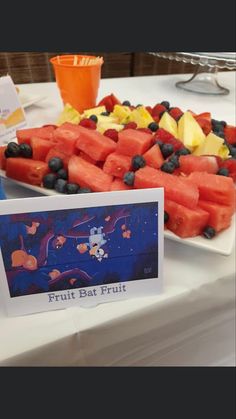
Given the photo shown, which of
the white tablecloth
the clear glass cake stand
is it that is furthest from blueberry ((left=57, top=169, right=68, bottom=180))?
the clear glass cake stand

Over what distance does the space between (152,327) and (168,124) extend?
0.57 m

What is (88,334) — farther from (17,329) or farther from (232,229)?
(232,229)

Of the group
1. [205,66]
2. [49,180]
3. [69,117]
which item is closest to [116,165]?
[49,180]

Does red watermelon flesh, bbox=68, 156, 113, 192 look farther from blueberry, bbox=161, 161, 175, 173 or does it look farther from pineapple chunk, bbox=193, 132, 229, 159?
pineapple chunk, bbox=193, 132, 229, 159

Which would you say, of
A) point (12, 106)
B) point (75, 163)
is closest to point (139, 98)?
point (12, 106)

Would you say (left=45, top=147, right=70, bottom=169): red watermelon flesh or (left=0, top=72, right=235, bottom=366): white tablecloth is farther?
(left=45, top=147, right=70, bottom=169): red watermelon flesh

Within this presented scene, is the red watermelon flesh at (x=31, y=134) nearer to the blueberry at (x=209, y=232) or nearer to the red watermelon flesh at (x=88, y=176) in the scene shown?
the red watermelon flesh at (x=88, y=176)

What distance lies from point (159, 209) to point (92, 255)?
13 centimetres

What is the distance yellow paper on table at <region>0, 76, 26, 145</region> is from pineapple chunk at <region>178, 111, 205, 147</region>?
0.46m

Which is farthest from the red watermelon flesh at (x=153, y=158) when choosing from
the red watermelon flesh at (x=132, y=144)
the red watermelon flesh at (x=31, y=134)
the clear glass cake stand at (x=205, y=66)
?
the clear glass cake stand at (x=205, y=66)

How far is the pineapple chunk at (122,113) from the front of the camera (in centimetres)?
106

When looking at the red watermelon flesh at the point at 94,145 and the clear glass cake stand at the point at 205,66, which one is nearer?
the red watermelon flesh at the point at 94,145

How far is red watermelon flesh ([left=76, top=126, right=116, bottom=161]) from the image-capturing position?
820 millimetres

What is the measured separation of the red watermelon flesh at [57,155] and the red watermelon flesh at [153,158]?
0.58 ft
